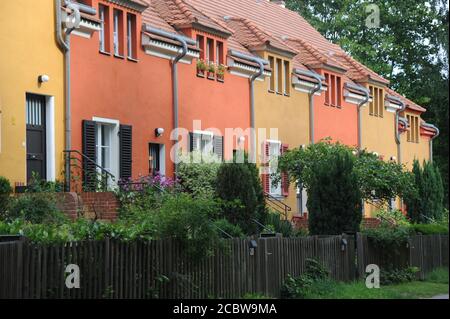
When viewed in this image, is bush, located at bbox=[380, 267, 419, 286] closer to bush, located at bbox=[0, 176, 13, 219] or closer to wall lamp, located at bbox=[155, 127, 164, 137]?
wall lamp, located at bbox=[155, 127, 164, 137]

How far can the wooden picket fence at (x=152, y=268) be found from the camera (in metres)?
13.8

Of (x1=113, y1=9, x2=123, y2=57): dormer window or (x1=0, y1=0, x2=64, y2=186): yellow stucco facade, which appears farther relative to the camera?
(x1=113, y1=9, x2=123, y2=57): dormer window

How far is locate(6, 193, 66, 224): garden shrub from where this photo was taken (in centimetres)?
2116

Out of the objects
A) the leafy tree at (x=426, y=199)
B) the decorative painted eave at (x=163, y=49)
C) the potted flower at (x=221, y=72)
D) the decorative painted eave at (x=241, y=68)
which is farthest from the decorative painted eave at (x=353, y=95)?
the decorative painted eave at (x=163, y=49)

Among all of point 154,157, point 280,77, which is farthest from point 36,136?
point 280,77

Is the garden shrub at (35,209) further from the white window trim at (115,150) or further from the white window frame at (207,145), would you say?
the white window frame at (207,145)

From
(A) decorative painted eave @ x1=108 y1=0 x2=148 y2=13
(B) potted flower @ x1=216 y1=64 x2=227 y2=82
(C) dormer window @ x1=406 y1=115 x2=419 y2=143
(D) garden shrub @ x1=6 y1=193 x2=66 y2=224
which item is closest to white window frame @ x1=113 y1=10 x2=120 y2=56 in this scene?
(A) decorative painted eave @ x1=108 y1=0 x2=148 y2=13

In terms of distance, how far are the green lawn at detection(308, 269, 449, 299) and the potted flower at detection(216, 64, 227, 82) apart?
418 inches

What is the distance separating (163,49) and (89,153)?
497 cm

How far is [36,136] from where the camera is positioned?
2434cm

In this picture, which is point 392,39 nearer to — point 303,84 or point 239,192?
point 303,84

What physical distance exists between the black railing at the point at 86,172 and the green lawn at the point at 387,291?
6.99 meters

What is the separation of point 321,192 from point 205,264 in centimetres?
950

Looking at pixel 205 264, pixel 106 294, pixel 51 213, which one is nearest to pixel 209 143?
pixel 51 213
